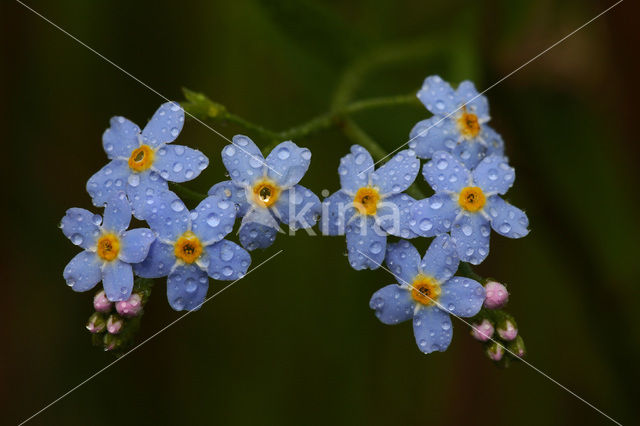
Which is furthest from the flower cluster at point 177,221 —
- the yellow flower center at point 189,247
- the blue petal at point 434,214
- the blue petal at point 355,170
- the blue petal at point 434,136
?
the blue petal at point 434,136

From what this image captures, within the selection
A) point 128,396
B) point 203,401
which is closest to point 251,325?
point 203,401

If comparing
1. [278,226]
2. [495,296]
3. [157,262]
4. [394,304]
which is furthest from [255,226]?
[495,296]

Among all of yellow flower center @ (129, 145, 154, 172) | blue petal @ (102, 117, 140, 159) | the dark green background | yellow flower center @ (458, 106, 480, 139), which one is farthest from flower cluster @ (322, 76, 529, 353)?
Result: the dark green background

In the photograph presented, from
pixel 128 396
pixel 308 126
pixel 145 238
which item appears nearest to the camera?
pixel 145 238

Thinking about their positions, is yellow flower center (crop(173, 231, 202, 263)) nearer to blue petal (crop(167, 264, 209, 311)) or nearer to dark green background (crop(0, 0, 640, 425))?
blue petal (crop(167, 264, 209, 311))

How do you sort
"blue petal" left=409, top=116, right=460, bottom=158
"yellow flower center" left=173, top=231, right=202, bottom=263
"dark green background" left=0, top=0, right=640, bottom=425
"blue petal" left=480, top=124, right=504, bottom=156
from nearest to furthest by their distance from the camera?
1. "yellow flower center" left=173, top=231, right=202, bottom=263
2. "blue petal" left=409, top=116, right=460, bottom=158
3. "blue petal" left=480, top=124, right=504, bottom=156
4. "dark green background" left=0, top=0, right=640, bottom=425

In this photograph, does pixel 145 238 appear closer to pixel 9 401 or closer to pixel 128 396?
pixel 128 396

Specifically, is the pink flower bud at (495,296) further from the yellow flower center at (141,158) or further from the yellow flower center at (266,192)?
the yellow flower center at (141,158)
